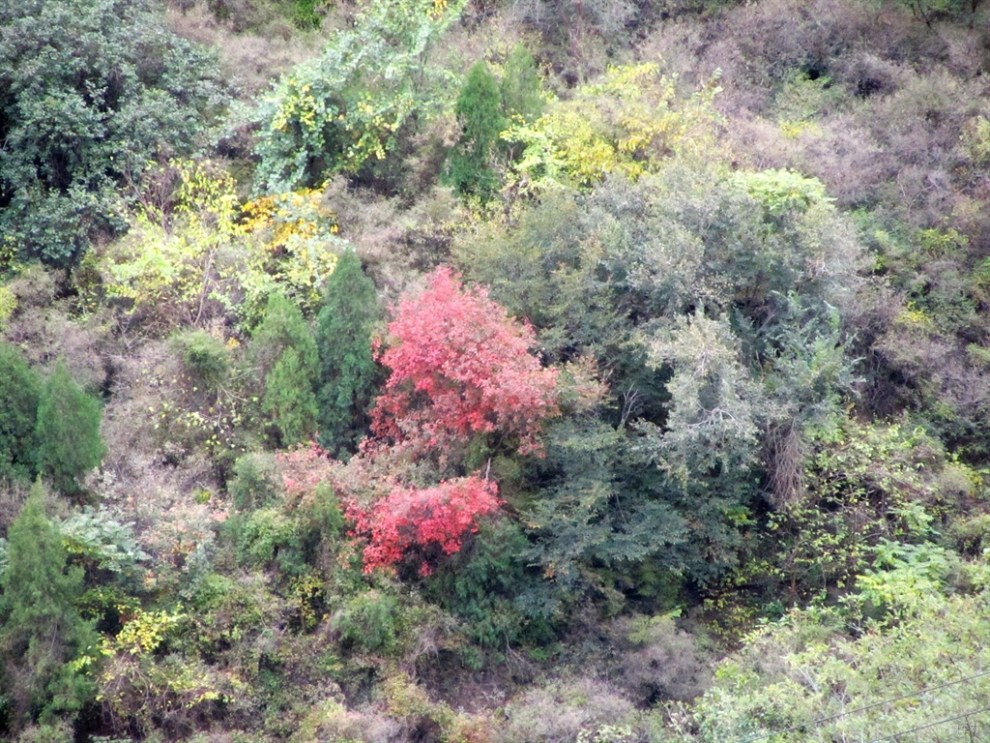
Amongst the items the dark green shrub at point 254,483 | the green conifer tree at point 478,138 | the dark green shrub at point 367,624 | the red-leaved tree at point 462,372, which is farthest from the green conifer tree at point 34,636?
the green conifer tree at point 478,138

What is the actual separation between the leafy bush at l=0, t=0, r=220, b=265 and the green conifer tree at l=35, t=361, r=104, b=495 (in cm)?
438

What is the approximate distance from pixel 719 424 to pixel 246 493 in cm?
665

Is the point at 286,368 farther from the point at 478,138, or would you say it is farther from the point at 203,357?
the point at 478,138

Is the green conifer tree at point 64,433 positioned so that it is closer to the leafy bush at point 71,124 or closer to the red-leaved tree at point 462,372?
the red-leaved tree at point 462,372

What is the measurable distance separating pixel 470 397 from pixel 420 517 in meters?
1.79

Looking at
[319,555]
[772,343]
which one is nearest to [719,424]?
[772,343]

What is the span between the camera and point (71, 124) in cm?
2009

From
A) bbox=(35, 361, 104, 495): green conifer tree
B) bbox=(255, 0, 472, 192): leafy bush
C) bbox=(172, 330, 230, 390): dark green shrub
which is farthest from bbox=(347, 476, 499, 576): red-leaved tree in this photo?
bbox=(255, 0, 472, 192): leafy bush

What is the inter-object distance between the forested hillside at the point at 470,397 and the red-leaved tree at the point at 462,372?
6cm

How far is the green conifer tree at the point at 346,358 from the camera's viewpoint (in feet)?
59.8

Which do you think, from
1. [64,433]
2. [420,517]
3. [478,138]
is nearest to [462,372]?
[420,517]

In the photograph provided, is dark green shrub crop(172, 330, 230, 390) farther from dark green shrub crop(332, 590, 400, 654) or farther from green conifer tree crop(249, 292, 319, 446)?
dark green shrub crop(332, 590, 400, 654)

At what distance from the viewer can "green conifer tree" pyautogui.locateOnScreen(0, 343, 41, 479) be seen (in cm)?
1616

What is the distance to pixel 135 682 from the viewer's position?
15.1 meters
